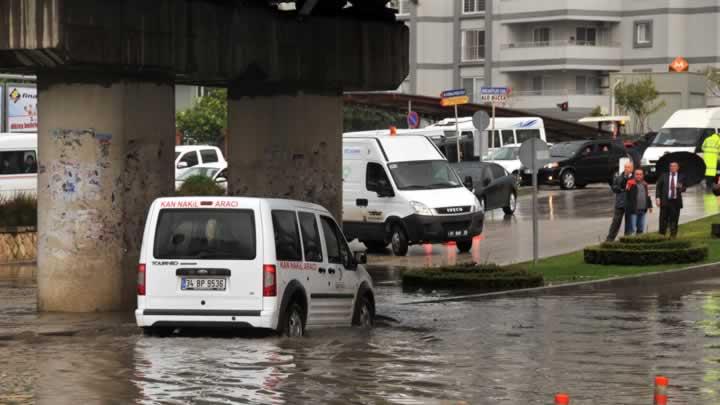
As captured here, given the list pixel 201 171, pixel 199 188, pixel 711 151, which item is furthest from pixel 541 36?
pixel 199 188

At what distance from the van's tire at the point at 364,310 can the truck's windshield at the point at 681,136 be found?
38.0 m

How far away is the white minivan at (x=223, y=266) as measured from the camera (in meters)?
16.7

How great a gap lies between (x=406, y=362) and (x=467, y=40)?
3294 inches

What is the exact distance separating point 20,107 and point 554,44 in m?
39.3

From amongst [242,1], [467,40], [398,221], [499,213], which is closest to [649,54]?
[467,40]

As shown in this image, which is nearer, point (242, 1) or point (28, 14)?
point (28, 14)

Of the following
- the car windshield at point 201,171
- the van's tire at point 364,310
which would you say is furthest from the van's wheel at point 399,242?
the car windshield at point 201,171

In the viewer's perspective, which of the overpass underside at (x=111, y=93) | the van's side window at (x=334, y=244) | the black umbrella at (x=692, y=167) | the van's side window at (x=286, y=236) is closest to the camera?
the van's side window at (x=286, y=236)

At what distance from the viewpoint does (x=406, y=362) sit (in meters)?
15.7

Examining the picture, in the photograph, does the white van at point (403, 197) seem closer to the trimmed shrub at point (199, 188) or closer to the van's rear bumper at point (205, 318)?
the trimmed shrub at point (199, 188)

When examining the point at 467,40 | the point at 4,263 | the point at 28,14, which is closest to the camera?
the point at 28,14

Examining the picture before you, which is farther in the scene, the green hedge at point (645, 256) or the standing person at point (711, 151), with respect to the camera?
the standing person at point (711, 151)

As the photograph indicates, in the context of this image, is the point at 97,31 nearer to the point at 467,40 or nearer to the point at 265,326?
the point at 265,326

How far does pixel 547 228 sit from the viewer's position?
39.3 meters
